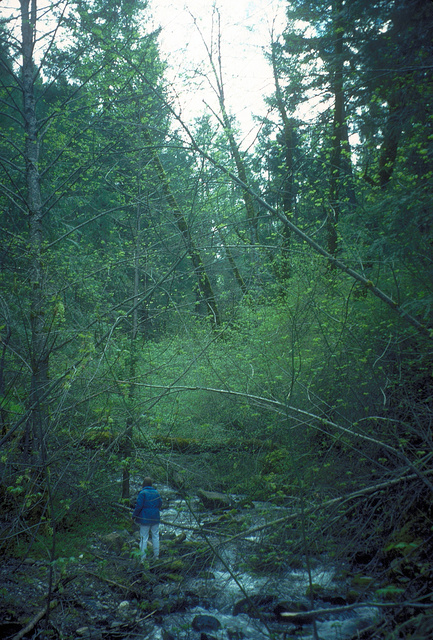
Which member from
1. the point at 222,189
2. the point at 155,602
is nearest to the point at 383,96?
the point at 222,189

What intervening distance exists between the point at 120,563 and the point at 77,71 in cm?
694

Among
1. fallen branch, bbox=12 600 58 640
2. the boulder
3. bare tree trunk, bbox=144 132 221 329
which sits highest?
bare tree trunk, bbox=144 132 221 329

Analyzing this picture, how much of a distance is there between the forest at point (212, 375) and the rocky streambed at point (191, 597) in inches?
1.5

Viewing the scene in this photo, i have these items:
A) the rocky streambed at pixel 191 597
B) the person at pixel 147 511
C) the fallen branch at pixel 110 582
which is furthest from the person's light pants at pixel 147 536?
the fallen branch at pixel 110 582

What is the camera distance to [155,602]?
4.89 meters

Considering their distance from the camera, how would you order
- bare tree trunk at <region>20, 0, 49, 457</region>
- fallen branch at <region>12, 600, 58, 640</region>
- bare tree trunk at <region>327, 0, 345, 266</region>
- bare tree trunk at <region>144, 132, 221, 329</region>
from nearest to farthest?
fallen branch at <region>12, 600, 58, 640</region> < bare tree trunk at <region>144, 132, 221, 329</region> < bare tree trunk at <region>20, 0, 49, 457</region> < bare tree trunk at <region>327, 0, 345, 266</region>

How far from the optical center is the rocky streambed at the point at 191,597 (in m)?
4.38

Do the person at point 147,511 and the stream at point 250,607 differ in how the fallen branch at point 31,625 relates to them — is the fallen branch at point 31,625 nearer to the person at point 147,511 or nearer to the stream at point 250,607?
the stream at point 250,607

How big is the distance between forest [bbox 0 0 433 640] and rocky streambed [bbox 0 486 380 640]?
4cm

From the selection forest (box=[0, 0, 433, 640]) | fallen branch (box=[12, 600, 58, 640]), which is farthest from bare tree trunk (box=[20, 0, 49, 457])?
fallen branch (box=[12, 600, 58, 640])

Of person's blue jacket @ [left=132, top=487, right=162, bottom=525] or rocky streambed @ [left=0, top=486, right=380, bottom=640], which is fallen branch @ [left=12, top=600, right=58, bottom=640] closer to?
rocky streambed @ [left=0, top=486, right=380, bottom=640]

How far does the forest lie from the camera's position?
4398mm

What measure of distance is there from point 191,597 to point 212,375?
500 centimetres

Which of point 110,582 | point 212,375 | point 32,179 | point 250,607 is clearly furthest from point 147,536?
point 32,179
